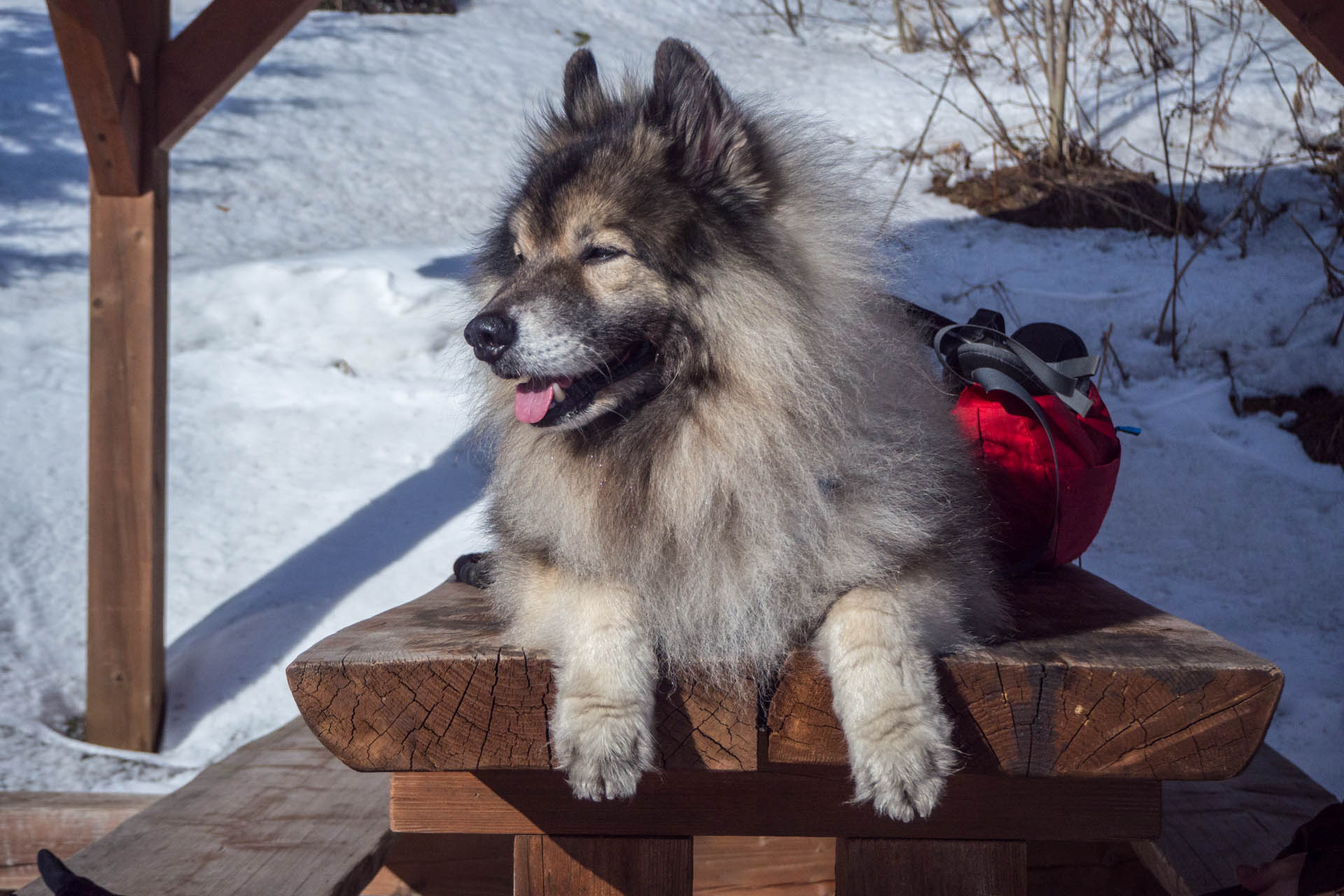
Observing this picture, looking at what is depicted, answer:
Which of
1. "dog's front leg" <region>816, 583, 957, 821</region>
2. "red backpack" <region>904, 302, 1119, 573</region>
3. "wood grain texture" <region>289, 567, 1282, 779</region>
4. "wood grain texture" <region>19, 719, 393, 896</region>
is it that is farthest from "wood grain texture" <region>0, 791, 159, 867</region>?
"red backpack" <region>904, 302, 1119, 573</region>

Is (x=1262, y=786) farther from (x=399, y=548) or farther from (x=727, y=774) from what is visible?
(x=399, y=548)

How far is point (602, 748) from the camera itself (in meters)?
1.37

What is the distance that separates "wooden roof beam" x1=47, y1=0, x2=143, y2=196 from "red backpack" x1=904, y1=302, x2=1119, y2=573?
2.54 m

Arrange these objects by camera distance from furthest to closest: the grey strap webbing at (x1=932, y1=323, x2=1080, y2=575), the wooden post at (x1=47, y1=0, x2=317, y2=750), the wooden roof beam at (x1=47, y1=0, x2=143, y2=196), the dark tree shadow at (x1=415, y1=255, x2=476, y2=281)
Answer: the dark tree shadow at (x1=415, y1=255, x2=476, y2=281), the wooden post at (x1=47, y1=0, x2=317, y2=750), the wooden roof beam at (x1=47, y1=0, x2=143, y2=196), the grey strap webbing at (x1=932, y1=323, x2=1080, y2=575)

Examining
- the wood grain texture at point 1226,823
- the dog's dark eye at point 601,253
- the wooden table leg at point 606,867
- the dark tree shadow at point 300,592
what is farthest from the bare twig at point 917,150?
the dark tree shadow at point 300,592

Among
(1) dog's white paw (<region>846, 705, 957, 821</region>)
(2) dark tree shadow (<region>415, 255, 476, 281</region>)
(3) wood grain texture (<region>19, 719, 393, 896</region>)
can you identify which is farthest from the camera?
(2) dark tree shadow (<region>415, 255, 476, 281</region>)

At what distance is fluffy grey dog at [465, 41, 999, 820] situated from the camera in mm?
1602

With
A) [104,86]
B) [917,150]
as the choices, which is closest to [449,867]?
[104,86]

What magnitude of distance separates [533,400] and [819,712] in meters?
0.71

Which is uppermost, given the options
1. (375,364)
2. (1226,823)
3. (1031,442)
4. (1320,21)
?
(1320,21)

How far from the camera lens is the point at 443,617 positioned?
6.45 feet

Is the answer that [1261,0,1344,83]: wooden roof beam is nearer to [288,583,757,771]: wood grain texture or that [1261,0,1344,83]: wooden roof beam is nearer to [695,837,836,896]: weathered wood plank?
[288,583,757,771]: wood grain texture

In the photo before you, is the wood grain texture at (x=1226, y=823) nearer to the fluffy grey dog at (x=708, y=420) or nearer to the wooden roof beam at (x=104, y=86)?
the fluffy grey dog at (x=708, y=420)

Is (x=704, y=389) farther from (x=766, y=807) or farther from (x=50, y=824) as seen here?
(x=50, y=824)
